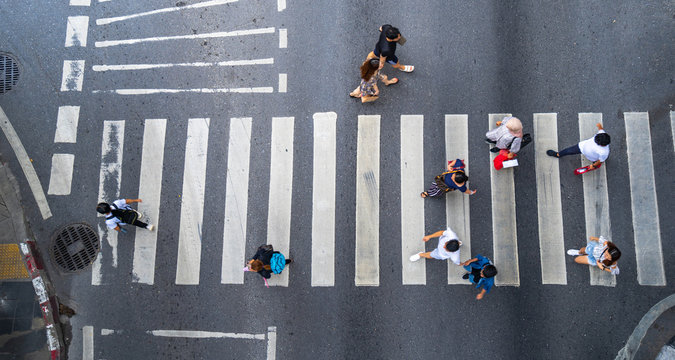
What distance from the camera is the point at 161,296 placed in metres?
8.44

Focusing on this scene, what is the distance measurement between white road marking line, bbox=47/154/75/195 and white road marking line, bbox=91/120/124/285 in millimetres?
733

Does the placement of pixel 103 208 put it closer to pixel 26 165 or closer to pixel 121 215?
pixel 121 215

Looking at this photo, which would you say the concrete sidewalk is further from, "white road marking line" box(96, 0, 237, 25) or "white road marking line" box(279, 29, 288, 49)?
"white road marking line" box(279, 29, 288, 49)

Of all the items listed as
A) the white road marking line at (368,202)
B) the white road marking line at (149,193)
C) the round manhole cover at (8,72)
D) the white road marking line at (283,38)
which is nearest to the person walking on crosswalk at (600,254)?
the white road marking line at (368,202)

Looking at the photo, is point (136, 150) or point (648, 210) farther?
point (136, 150)

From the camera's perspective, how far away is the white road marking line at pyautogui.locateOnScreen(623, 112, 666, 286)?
8.00m

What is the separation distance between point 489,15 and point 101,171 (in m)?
9.59

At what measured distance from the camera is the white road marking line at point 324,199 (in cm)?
830

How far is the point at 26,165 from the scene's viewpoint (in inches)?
355

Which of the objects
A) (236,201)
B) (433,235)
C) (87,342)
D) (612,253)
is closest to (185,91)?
(236,201)

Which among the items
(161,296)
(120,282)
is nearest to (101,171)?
(120,282)

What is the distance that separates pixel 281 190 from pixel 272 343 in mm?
3257

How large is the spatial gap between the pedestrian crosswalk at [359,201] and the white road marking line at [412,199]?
0.07 ft

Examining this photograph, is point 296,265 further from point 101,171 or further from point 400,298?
point 101,171
